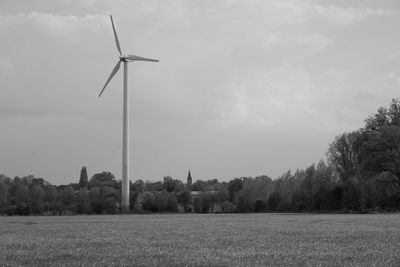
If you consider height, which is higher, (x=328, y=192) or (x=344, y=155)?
(x=344, y=155)

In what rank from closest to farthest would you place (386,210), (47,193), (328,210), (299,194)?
(386,210) < (328,210) < (299,194) < (47,193)

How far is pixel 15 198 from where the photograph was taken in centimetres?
13538

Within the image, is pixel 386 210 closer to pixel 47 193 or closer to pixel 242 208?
pixel 242 208

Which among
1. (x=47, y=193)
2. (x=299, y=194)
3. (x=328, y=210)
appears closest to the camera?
(x=328, y=210)

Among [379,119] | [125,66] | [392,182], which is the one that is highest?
[125,66]

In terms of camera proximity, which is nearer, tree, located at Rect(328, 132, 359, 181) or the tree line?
the tree line

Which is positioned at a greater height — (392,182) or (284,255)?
(392,182)

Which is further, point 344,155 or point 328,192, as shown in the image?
point 344,155

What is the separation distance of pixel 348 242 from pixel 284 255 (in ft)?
19.4

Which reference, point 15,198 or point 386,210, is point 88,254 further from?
point 15,198

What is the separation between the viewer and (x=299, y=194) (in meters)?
106

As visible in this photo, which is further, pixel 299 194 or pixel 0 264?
pixel 299 194

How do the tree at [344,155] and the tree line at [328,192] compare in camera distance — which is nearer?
the tree line at [328,192]

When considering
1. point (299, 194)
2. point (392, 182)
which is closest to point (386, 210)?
point (392, 182)
